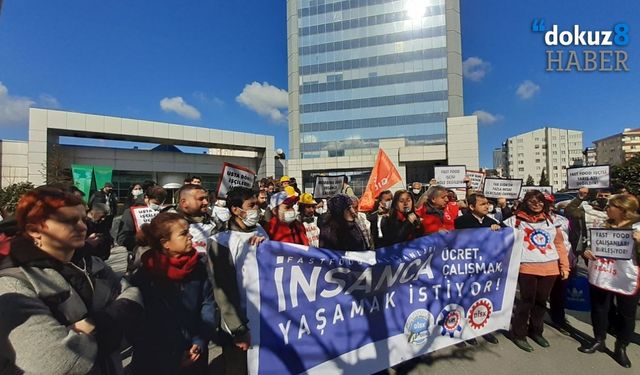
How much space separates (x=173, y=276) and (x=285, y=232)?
142 cm

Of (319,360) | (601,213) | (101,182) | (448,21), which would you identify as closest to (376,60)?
(448,21)

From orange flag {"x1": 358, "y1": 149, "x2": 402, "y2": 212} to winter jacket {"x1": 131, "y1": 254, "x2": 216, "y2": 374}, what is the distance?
19.1 ft

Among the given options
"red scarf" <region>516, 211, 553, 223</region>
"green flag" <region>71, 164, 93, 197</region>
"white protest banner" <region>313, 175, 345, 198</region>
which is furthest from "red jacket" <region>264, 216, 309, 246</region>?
"green flag" <region>71, 164, 93, 197</region>

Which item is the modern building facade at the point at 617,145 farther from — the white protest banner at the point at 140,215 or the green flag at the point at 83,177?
the white protest banner at the point at 140,215

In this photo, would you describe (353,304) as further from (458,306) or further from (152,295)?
(152,295)

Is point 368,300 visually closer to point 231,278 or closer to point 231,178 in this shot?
point 231,278

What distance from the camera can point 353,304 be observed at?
2738 mm

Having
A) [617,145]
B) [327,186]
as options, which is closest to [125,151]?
[327,186]

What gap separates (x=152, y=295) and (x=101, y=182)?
24.3m

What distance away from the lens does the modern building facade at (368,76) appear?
169 feet

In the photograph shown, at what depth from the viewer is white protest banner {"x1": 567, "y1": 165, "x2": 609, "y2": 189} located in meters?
6.60

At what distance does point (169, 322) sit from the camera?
2.11 metres

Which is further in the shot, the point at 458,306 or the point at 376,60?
the point at 376,60

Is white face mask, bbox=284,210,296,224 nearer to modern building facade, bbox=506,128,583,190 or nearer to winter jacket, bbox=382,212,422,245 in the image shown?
winter jacket, bbox=382,212,422,245
